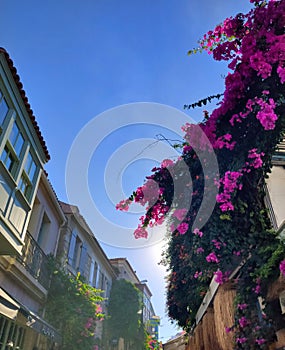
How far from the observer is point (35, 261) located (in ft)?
28.4

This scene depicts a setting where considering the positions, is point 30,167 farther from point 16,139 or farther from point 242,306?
point 242,306

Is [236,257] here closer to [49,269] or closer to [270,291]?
[270,291]

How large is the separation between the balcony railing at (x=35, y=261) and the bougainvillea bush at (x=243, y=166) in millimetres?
5780

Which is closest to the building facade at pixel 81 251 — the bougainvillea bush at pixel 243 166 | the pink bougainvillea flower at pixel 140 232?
the pink bougainvillea flower at pixel 140 232

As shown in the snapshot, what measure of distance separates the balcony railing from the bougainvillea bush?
5.78 metres

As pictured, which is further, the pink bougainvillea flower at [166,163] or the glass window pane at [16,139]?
the glass window pane at [16,139]

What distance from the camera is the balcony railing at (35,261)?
7.99 m

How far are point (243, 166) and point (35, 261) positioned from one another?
7.41 meters

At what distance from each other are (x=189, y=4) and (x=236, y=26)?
255cm

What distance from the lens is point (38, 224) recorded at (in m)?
9.19

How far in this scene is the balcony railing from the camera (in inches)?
315

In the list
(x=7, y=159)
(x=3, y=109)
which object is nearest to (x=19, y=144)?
(x=7, y=159)

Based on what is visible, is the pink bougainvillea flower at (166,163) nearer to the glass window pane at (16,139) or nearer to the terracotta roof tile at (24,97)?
the glass window pane at (16,139)

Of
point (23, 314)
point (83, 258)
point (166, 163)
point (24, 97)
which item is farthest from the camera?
point (83, 258)
